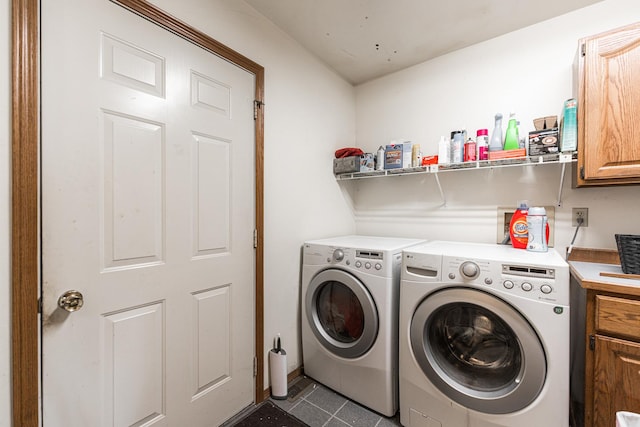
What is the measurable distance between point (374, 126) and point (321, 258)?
1386 millimetres

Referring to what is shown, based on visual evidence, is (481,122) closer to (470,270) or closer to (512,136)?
(512,136)

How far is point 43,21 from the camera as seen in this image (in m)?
0.93

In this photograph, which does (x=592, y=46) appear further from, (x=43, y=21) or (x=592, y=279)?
(x=43, y=21)

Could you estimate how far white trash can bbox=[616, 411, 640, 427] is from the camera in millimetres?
850

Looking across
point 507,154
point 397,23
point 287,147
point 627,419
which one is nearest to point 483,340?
point 627,419

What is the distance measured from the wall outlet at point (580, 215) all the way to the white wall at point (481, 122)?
0.07 feet

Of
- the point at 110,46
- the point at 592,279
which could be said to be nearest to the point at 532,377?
the point at 592,279

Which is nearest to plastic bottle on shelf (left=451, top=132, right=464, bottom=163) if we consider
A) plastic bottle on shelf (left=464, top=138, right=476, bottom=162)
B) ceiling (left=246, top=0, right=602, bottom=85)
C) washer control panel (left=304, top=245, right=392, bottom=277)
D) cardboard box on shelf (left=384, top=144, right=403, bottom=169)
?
plastic bottle on shelf (left=464, top=138, right=476, bottom=162)

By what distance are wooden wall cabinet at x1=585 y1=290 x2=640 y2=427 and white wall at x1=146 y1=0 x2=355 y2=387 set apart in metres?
1.56

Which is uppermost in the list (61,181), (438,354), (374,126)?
(374,126)

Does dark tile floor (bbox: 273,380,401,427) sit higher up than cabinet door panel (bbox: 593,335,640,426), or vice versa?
cabinet door panel (bbox: 593,335,640,426)

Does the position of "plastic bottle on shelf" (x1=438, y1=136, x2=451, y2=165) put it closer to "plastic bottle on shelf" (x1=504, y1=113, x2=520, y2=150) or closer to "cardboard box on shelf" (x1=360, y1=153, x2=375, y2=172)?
"plastic bottle on shelf" (x1=504, y1=113, x2=520, y2=150)

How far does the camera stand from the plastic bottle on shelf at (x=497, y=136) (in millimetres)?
1754

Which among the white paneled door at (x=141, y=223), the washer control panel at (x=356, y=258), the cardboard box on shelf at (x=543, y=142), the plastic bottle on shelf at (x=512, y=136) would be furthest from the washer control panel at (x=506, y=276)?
the white paneled door at (x=141, y=223)
